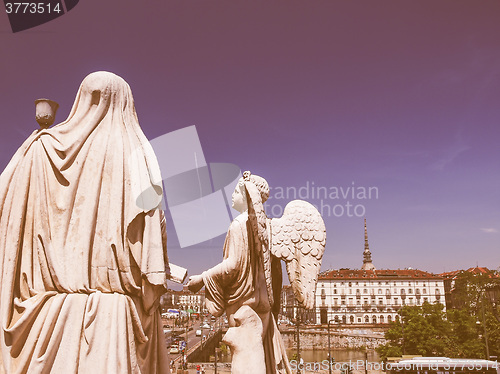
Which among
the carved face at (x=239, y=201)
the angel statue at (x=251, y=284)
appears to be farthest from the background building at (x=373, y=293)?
the carved face at (x=239, y=201)

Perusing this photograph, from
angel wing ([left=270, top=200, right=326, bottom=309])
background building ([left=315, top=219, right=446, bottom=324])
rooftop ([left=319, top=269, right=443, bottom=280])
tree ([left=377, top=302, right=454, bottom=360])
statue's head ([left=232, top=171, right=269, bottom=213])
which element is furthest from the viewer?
rooftop ([left=319, top=269, right=443, bottom=280])

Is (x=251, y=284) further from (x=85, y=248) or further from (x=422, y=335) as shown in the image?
(x=422, y=335)

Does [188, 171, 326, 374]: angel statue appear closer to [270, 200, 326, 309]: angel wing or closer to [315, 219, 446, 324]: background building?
[270, 200, 326, 309]: angel wing

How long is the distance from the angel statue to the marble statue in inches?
90.1

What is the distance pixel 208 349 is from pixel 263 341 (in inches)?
2468

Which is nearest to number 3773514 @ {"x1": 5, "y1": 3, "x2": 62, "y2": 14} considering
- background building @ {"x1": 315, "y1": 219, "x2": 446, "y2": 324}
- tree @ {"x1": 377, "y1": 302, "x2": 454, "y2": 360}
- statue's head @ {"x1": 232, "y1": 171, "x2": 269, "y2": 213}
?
statue's head @ {"x1": 232, "y1": 171, "x2": 269, "y2": 213}

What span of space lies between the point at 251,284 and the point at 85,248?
320 cm

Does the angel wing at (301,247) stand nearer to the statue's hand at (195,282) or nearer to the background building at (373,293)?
the statue's hand at (195,282)

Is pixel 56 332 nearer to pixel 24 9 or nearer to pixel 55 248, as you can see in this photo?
pixel 55 248

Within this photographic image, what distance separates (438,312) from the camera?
170 feet

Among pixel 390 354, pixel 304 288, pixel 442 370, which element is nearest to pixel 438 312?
pixel 390 354

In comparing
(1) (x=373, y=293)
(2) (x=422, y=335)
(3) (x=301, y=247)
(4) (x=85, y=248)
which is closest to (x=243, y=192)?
(3) (x=301, y=247)

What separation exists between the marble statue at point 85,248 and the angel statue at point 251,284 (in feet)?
7.51

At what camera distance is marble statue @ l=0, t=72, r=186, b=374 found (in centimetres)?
331
